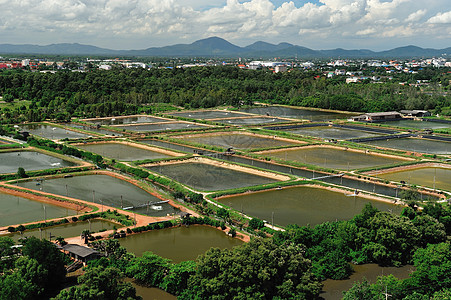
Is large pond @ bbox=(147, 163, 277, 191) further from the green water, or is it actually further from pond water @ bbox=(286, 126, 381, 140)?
pond water @ bbox=(286, 126, 381, 140)

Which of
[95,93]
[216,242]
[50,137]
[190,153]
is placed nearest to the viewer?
[216,242]

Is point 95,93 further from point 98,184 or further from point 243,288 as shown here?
point 243,288

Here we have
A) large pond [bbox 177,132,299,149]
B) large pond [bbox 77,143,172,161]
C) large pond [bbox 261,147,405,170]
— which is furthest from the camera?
large pond [bbox 177,132,299,149]

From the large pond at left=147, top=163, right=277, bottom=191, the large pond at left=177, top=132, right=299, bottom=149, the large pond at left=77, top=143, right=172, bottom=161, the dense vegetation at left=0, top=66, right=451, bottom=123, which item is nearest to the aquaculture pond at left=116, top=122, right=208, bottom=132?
the large pond at left=177, top=132, right=299, bottom=149

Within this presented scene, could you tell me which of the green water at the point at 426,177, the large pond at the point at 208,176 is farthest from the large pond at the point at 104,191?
the green water at the point at 426,177

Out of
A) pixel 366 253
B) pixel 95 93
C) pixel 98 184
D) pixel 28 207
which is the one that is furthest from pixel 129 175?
pixel 95 93

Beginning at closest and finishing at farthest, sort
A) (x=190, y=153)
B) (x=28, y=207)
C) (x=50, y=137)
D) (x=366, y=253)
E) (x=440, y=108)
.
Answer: (x=366, y=253) < (x=28, y=207) < (x=190, y=153) < (x=50, y=137) < (x=440, y=108)

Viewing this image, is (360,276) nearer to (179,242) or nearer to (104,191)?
(179,242)
